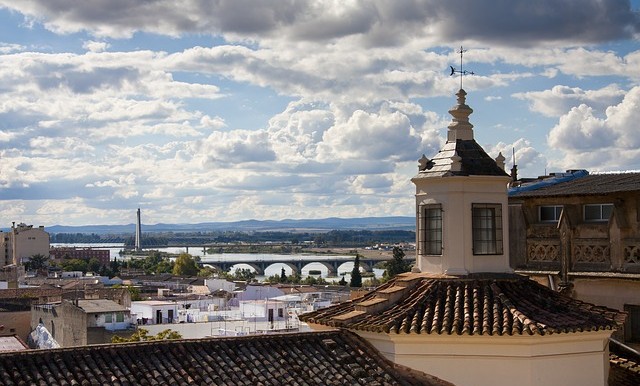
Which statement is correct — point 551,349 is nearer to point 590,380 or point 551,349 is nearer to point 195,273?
point 590,380

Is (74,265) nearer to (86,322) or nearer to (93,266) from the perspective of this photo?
(93,266)

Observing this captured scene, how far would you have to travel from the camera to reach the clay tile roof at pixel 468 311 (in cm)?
1298

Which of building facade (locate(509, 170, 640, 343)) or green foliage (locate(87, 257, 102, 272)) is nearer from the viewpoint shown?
building facade (locate(509, 170, 640, 343))

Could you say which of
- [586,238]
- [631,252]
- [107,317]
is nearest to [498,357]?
[631,252]

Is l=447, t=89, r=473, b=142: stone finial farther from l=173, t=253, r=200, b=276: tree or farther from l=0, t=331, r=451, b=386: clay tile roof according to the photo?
l=173, t=253, r=200, b=276: tree

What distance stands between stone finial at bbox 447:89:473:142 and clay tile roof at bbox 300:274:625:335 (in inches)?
91.6

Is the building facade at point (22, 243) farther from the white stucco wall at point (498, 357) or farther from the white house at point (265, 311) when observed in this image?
the white stucco wall at point (498, 357)

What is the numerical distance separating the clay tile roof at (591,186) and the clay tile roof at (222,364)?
5.85m

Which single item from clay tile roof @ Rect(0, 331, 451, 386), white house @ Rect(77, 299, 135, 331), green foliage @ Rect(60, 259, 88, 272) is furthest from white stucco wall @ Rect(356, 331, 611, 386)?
green foliage @ Rect(60, 259, 88, 272)

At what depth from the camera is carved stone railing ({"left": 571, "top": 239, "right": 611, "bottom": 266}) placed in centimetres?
1712

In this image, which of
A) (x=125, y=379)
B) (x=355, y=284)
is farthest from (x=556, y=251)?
(x=355, y=284)

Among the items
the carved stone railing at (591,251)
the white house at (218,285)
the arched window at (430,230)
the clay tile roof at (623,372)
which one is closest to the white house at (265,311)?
the white house at (218,285)

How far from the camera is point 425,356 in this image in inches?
519

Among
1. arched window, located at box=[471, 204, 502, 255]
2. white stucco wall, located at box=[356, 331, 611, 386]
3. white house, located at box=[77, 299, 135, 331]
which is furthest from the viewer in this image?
white house, located at box=[77, 299, 135, 331]
